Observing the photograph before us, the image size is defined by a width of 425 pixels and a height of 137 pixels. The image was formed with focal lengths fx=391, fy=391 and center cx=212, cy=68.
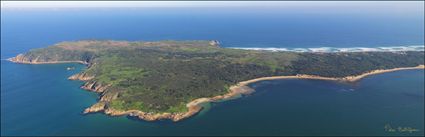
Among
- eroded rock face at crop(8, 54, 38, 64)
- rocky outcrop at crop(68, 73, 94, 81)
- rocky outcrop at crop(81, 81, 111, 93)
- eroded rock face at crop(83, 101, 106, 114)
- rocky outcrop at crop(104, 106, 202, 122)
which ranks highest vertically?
eroded rock face at crop(8, 54, 38, 64)

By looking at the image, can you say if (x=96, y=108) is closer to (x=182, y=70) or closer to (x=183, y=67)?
(x=182, y=70)

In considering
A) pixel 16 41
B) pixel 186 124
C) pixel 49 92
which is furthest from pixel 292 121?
pixel 16 41

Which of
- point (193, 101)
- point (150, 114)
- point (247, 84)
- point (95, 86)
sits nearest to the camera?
point (150, 114)

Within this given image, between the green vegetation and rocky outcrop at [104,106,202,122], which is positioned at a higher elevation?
the green vegetation

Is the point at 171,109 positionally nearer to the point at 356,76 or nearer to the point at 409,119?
the point at 409,119

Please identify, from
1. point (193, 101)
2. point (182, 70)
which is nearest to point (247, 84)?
point (182, 70)
